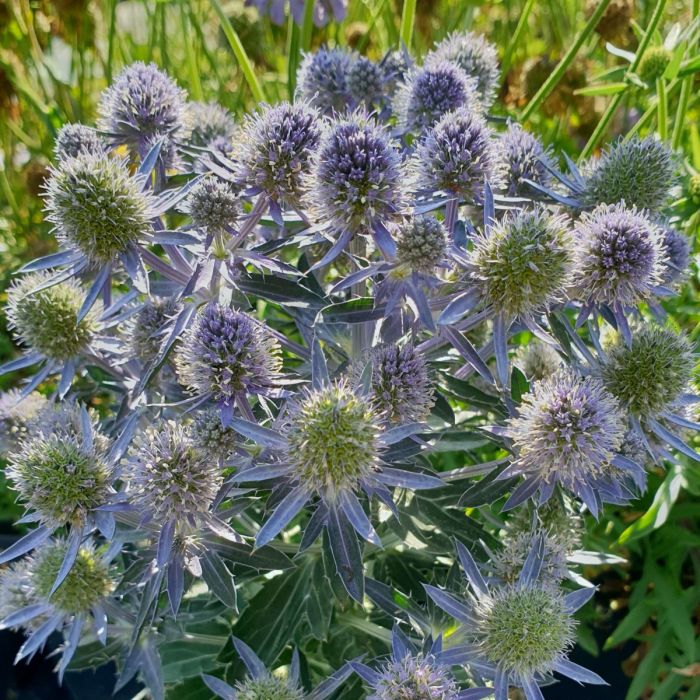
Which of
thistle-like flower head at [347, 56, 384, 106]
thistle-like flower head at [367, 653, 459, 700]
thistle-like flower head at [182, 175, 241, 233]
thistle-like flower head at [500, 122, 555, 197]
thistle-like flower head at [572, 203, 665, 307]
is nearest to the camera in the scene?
thistle-like flower head at [367, 653, 459, 700]

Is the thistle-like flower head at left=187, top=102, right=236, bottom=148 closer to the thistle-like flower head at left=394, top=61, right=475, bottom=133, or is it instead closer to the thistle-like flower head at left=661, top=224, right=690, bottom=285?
the thistle-like flower head at left=394, top=61, right=475, bottom=133

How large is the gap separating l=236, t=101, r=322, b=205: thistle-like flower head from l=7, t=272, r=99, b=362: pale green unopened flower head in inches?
16.3

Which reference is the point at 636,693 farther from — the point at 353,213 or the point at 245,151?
the point at 245,151

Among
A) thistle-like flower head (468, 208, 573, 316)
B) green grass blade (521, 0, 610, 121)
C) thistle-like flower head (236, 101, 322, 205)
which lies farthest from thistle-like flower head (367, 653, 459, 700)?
green grass blade (521, 0, 610, 121)

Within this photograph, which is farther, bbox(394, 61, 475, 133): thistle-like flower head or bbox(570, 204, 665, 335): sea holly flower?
bbox(394, 61, 475, 133): thistle-like flower head

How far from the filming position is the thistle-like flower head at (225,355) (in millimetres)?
1140

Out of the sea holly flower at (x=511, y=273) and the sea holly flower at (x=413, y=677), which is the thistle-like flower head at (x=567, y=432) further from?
the sea holly flower at (x=413, y=677)

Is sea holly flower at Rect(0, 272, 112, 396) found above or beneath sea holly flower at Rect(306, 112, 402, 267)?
beneath

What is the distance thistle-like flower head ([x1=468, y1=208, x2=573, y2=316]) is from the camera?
1.14 metres

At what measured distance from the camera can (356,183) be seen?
1146 millimetres

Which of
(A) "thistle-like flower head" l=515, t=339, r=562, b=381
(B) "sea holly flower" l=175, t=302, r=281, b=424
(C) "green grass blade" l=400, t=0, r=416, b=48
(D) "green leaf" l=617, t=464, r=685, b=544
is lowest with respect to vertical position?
(D) "green leaf" l=617, t=464, r=685, b=544

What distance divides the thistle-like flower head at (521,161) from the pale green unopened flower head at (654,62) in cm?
48

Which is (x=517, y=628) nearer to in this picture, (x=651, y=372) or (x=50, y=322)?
(x=651, y=372)

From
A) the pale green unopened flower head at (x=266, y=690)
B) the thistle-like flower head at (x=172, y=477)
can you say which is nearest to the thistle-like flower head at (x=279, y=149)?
the thistle-like flower head at (x=172, y=477)
